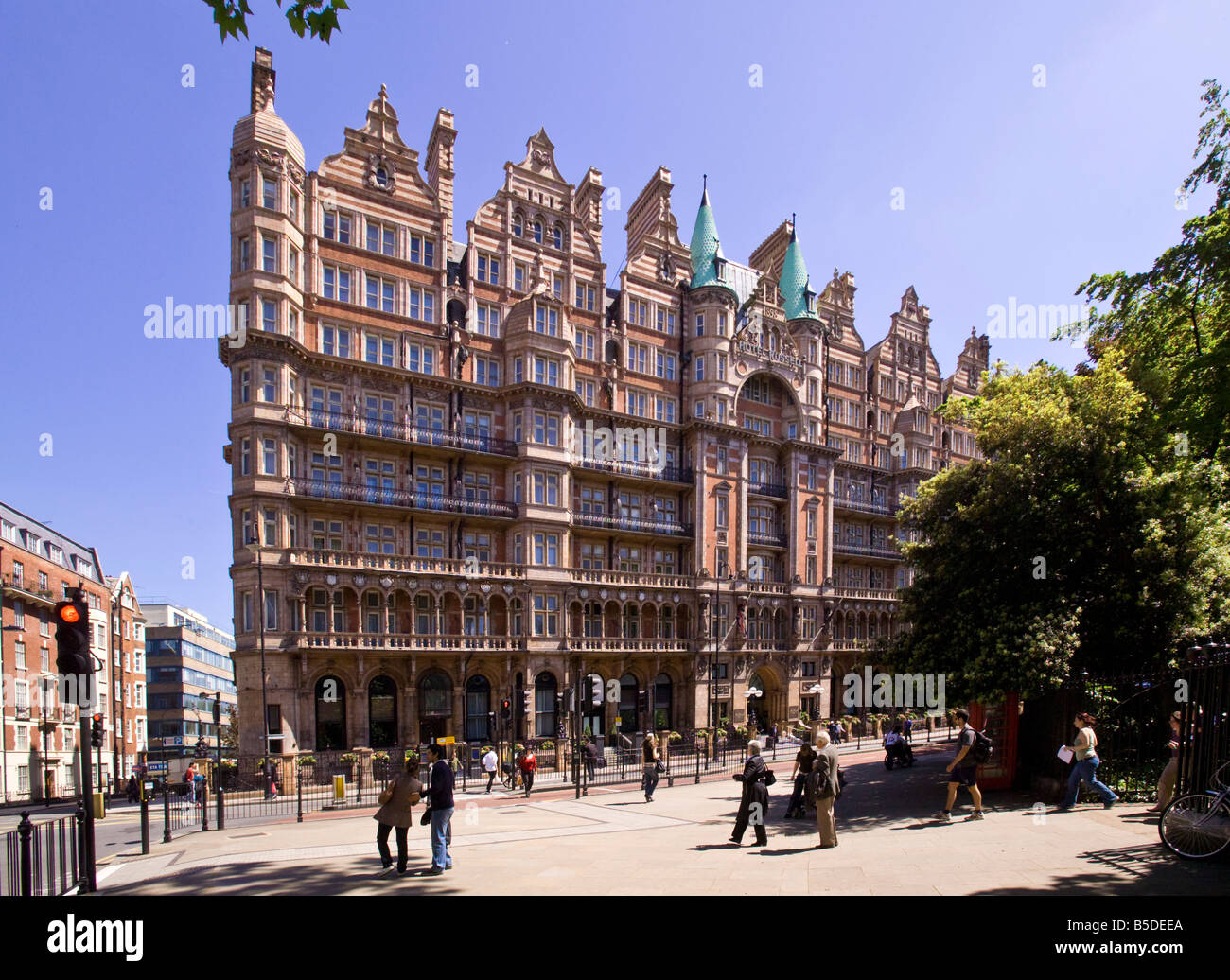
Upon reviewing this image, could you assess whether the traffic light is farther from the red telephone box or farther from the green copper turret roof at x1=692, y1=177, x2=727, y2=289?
the green copper turret roof at x1=692, y1=177, x2=727, y2=289

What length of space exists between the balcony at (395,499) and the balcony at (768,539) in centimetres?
1568

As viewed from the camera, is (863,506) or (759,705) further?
(863,506)

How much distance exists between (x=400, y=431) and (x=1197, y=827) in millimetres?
30658

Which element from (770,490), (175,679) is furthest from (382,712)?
(175,679)

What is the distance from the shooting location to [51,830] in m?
9.81

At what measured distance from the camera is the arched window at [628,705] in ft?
128

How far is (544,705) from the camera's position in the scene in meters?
36.4

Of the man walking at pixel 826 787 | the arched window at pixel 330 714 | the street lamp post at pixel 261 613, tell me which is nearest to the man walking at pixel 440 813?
the man walking at pixel 826 787

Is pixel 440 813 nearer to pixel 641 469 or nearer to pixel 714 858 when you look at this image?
pixel 714 858

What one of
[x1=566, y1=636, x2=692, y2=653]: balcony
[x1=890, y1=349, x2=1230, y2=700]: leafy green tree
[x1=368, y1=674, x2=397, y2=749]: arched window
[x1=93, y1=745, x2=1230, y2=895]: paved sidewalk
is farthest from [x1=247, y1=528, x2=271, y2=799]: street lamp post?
[x1=890, y1=349, x2=1230, y2=700]: leafy green tree

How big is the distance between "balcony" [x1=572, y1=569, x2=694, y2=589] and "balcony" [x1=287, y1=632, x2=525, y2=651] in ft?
15.7

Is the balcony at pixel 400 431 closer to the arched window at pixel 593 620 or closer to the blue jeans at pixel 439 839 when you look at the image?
the arched window at pixel 593 620

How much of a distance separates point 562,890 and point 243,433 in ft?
87.4
